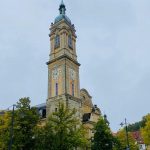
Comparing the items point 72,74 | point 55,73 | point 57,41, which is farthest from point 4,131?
point 57,41

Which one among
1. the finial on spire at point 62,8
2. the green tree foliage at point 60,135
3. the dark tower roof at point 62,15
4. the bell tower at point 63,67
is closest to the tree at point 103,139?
the green tree foliage at point 60,135

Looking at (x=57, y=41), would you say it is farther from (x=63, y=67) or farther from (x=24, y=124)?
(x=24, y=124)

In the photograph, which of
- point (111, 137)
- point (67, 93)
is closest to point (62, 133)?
point (111, 137)

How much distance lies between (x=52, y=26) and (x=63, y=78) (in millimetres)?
16470

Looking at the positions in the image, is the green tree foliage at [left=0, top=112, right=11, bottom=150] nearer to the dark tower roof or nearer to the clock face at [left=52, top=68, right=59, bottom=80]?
the clock face at [left=52, top=68, right=59, bottom=80]

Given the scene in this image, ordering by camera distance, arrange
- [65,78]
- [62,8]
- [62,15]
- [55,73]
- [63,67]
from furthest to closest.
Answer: [62,8] → [62,15] → [55,73] → [63,67] → [65,78]

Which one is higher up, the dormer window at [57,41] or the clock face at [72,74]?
the dormer window at [57,41]

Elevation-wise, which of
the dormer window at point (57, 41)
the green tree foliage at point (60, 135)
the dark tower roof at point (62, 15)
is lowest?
the green tree foliage at point (60, 135)

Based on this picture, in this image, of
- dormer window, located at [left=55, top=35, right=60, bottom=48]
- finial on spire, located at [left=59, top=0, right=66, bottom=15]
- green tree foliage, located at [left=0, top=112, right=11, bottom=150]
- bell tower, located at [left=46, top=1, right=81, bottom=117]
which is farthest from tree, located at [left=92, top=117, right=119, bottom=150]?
finial on spire, located at [left=59, top=0, right=66, bottom=15]

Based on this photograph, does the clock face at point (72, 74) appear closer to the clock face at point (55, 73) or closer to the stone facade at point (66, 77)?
the stone facade at point (66, 77)

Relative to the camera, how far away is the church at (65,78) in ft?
223

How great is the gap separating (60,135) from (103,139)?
37.8 feet

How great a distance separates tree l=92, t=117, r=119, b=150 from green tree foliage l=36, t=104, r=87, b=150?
23.1 ft

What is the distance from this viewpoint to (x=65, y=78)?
68625 millimetres
